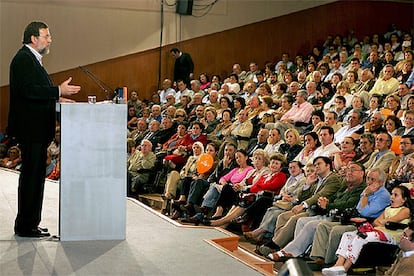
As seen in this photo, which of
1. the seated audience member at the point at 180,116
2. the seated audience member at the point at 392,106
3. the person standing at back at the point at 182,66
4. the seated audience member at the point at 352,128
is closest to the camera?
the seated audience member at the point at 352,128

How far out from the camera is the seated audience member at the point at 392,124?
521 cm

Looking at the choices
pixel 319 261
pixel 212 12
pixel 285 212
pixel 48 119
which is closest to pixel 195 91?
pixel 212 12

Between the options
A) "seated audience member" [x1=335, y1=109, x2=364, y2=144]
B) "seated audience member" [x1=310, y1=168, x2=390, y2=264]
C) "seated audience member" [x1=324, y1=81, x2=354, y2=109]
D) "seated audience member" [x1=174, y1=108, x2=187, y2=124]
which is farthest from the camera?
"seated audience member" [x1=174, y1=108, x2=187, y2=124]

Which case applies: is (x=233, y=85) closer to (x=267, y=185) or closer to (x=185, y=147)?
(x=185, y=147)

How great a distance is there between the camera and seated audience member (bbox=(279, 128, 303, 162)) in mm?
5493

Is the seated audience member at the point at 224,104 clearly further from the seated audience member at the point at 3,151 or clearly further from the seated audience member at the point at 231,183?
the seated audience member at the point at 3,151

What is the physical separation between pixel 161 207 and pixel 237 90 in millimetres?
3212

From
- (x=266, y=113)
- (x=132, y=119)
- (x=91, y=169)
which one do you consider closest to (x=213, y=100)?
(x=266, y=113)

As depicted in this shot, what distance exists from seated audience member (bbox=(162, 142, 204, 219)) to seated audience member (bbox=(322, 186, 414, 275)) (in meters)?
1.96

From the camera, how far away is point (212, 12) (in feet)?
35.6

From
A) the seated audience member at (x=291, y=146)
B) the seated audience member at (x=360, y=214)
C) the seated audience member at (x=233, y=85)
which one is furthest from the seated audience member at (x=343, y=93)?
the seated audience member at (x=360, y=214)

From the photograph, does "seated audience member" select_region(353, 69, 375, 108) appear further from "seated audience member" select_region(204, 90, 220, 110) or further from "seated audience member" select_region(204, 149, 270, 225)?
"seated audience member" select_region(204, 149, 270, 225)

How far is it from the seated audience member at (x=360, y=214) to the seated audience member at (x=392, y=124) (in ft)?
4.08

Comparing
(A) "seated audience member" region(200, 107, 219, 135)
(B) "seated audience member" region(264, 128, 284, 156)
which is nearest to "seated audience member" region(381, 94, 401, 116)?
(B) "seated audience member" region(264, 128, 284, 156)
